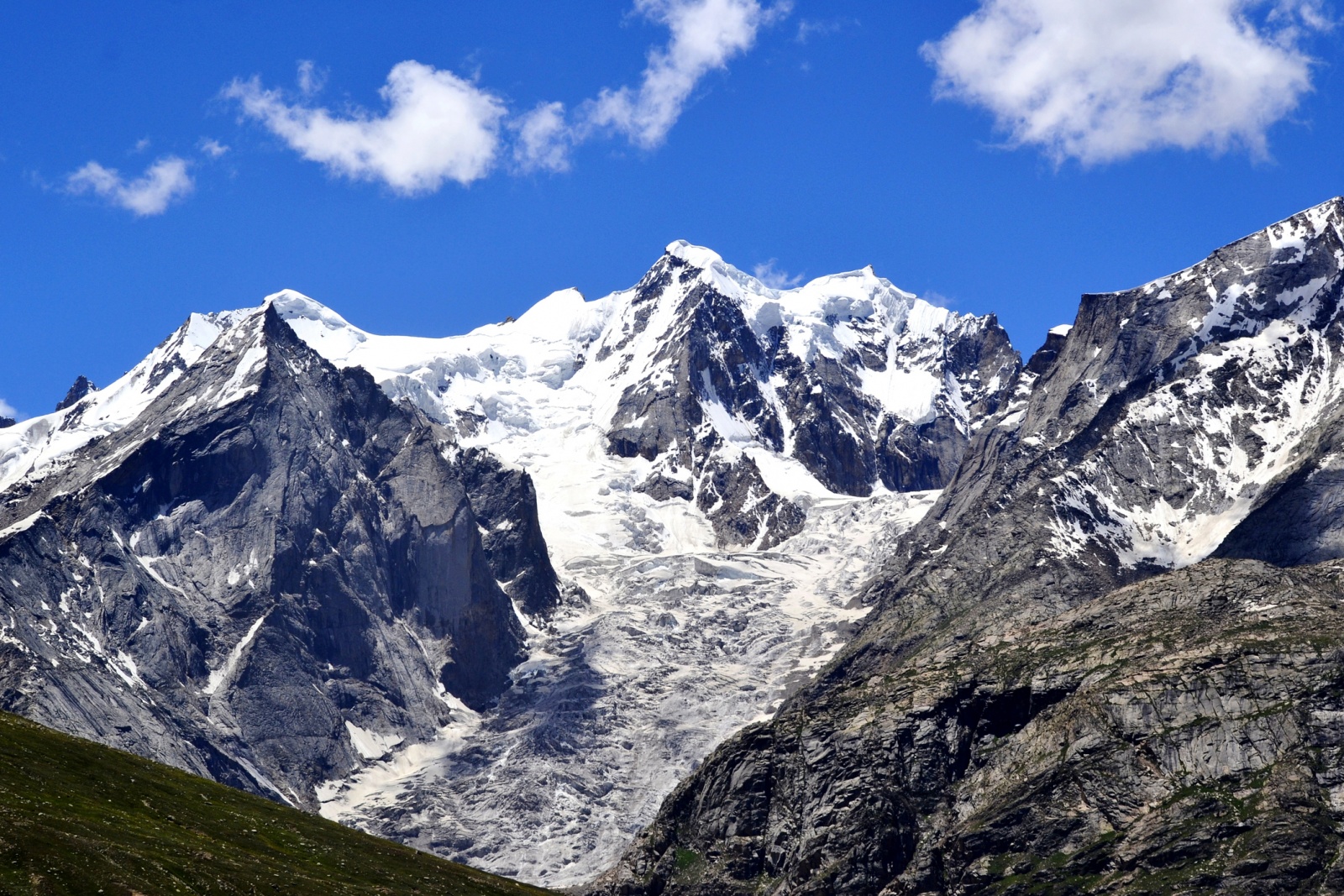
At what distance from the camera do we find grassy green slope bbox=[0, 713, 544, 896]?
13150 centimetres

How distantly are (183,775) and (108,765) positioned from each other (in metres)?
17.9

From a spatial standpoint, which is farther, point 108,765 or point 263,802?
point 263,802

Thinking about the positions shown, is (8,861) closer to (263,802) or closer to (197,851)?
(197,851)

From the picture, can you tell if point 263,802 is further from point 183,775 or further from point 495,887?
point 495,887

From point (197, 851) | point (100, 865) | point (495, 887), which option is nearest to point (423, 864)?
point (495, 887)

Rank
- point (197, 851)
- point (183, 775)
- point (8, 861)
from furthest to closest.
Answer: point (183, 775) → point (197, 851) → point (8, 861)

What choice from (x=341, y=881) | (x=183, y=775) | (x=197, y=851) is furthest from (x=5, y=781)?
(x=183, y=775)

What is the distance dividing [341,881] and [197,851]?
56.1 feet

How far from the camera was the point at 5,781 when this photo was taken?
151125 millimetres

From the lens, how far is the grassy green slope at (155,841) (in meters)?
132

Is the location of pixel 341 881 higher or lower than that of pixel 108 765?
lower

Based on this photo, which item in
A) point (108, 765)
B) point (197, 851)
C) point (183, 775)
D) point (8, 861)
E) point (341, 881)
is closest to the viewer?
point (8, 861)

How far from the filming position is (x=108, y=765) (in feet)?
578

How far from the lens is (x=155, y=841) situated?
488 ft
